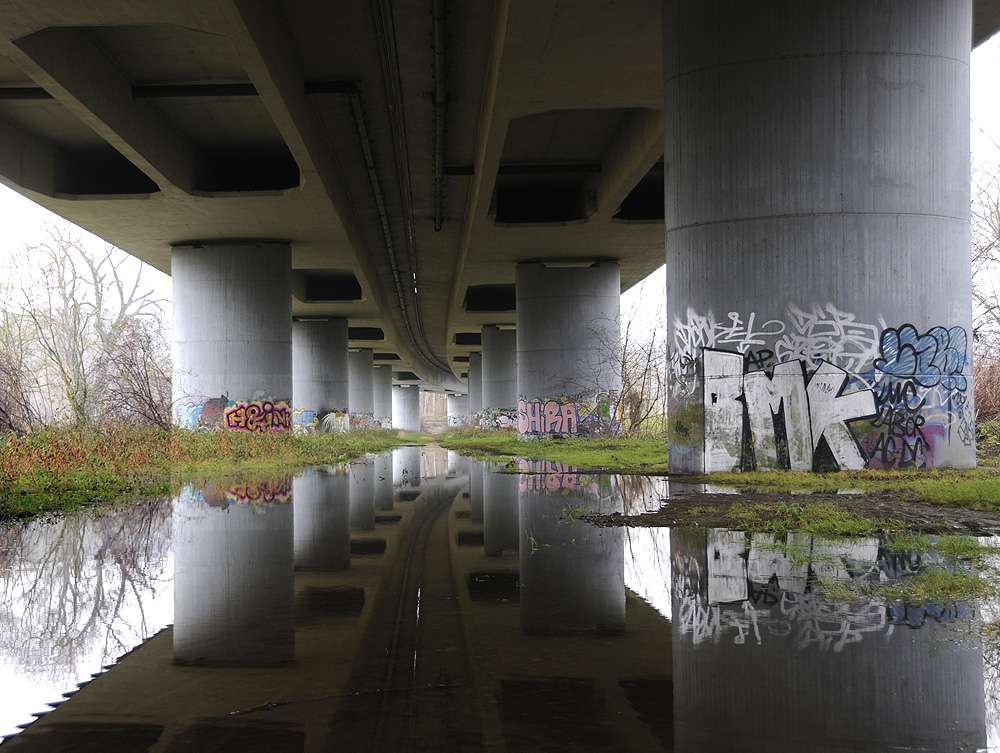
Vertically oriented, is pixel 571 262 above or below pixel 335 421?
above

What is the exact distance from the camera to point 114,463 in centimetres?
1617

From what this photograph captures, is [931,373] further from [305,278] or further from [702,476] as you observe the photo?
[305,278]

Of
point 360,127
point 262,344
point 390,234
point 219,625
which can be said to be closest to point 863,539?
point 219,625

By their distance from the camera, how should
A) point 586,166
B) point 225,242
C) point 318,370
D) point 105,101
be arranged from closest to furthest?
point 105,101 → point 586,166 → point 225,242 → point 318,370

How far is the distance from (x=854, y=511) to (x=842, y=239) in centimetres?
539

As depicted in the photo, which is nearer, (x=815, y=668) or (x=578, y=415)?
(x=815, y=668)

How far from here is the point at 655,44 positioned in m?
17.7

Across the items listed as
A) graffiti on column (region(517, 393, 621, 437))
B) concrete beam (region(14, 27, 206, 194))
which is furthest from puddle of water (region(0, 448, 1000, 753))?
graffiti on column (region(517, 393, 621, 437))

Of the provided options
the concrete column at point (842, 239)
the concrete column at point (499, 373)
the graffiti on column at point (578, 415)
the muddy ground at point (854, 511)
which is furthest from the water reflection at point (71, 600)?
the concrete column at point (499, 373)

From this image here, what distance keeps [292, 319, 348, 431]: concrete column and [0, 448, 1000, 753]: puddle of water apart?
135 ft

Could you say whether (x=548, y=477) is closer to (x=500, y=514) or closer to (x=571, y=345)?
(x=500, y=514)

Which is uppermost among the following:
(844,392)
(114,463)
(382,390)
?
(382,390)

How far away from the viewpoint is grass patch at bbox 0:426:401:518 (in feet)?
40.6

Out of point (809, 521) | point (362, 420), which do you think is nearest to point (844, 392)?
point (809, 521)
